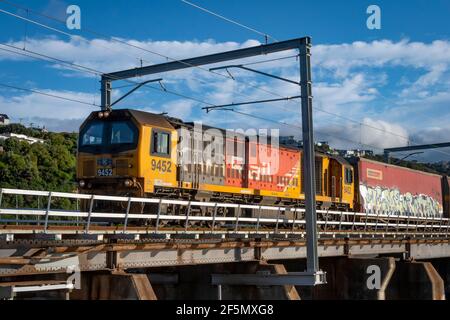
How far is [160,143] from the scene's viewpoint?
70.4 feet

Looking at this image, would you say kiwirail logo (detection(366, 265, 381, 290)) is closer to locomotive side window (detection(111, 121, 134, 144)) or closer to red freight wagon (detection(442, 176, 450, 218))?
locomotive side window (detection(111, 121, 134, 144))

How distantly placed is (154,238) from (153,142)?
735 centimetres

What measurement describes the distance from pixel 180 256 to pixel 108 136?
24.9ft

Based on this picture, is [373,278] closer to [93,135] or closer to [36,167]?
[93,135]

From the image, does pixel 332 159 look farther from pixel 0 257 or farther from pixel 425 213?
pixel 0 257

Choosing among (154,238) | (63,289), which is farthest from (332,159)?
(63,289)

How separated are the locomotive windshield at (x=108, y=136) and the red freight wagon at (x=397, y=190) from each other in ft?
63.2

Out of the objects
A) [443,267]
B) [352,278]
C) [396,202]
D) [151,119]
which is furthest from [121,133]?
[443,267]

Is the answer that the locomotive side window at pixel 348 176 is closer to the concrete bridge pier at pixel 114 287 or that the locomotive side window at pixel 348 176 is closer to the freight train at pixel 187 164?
the freight train at pixel 187 164

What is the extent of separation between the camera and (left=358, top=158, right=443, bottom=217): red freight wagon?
Result: 37750 mm

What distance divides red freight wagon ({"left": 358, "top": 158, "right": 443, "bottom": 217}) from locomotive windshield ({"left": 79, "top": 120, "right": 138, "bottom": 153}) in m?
19.3

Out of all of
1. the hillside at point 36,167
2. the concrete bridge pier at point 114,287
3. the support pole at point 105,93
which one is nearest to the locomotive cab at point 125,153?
the support pole at point 105,93

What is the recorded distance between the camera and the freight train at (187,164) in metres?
20.9
